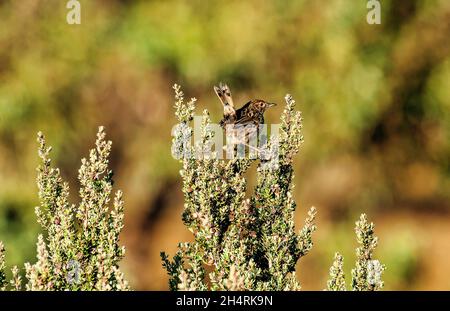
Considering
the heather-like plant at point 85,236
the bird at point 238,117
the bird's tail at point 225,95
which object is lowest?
the heather-like plant at point 85,236

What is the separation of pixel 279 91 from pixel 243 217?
3.00 m

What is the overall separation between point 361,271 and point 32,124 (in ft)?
13.1

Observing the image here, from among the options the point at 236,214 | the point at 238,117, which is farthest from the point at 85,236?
the point at 238,117

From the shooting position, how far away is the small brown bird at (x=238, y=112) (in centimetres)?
442

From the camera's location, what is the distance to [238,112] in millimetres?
4496

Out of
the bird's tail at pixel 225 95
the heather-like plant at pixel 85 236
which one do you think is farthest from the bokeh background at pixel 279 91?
the heather-like plant at pixel 85 236

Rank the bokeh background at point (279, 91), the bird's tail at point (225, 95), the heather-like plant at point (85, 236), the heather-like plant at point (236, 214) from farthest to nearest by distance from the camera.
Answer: the bokeh background at point (279, 91), the bird's tail at point (225, 95), the heather-like plant at point (236, 214), the heather-like plant at point (85, 236)

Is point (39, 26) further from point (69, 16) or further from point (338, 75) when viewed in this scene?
point (338, 75)

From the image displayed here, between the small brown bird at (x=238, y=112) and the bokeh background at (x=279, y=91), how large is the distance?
247 centimetres

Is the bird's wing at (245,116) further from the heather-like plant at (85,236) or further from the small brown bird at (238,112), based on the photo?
the heather-like plant at (85,236)

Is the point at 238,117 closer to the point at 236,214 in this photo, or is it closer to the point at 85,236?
the point at 236,214
